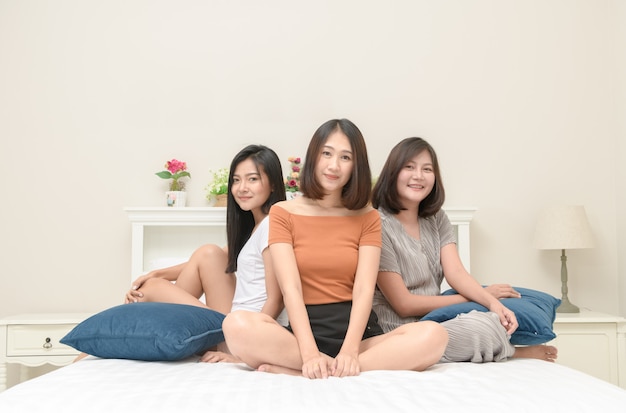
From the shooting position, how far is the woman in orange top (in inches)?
68.1

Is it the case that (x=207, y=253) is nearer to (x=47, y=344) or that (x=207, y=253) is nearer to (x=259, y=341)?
(x=259, y=341)

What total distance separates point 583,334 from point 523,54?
1.65 meters

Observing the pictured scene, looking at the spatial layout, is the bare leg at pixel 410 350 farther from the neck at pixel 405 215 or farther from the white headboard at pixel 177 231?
the white headboard at pixel 177 231

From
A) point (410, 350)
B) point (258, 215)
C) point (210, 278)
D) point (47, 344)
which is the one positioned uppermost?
point (258, 215)

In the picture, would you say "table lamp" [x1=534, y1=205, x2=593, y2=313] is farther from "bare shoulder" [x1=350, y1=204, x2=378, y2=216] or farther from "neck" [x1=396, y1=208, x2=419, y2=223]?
"bare shoulder" [x1=350, y1=204, x2=378, y2=216]

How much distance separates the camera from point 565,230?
3.33 metres

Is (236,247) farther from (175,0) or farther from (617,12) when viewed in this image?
(617,12)

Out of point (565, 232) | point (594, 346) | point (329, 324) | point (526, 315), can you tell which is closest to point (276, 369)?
point (329, 324)

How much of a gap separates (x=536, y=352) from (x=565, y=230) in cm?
155

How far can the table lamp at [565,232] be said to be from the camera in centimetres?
332

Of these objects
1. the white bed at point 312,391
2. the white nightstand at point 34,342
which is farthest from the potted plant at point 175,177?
the white bed at point 312,391

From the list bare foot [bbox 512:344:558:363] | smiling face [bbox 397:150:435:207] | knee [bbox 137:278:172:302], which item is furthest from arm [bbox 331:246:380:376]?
knee [bbox 137:278:172:302]

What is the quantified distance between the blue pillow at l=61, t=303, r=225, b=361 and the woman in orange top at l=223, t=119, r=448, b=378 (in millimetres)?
215

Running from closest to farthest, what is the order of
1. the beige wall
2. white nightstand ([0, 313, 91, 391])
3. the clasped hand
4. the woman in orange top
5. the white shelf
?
the clasped hand < the woman in orange top < white nightstand ([0, 313, 91, 391]) < the white shelf < the beige wall
